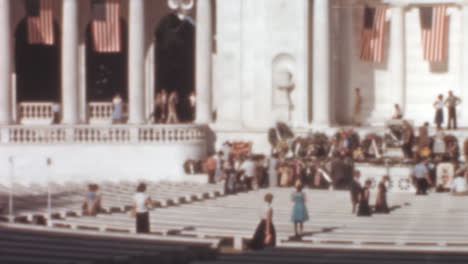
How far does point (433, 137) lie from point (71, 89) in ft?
66.2

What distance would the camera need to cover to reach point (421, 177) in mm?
45781

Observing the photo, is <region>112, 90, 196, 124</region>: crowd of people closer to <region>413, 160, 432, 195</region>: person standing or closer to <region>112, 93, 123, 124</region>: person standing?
<region>112, 93, 123, 124</region>: person standing

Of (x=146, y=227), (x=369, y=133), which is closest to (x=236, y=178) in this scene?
(x=369, y=133)

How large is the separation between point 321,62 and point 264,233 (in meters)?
26.5

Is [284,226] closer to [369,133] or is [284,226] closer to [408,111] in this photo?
[369,133]

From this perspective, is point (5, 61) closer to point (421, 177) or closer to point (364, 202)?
point (421, 177)

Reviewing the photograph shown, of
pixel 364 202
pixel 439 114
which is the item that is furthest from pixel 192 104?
pixel 364 202

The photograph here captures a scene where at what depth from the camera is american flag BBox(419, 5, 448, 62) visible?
6047 centimetres

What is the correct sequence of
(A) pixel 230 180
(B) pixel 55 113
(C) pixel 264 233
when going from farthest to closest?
(B) pixel 55 113 < (A) pixel 230 180 < (C) pixel 264 233

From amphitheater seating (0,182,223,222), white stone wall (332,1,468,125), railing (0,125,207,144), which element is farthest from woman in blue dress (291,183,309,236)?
white stone wall (332,1,468,125)

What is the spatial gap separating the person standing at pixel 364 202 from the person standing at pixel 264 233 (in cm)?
770

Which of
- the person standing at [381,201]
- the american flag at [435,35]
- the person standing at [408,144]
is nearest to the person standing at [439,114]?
the american flag at [435,35]

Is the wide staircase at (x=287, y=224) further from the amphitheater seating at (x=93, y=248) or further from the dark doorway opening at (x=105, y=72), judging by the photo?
the dark doorway opening at (x=105, y=72)

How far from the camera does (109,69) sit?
67.2 m
